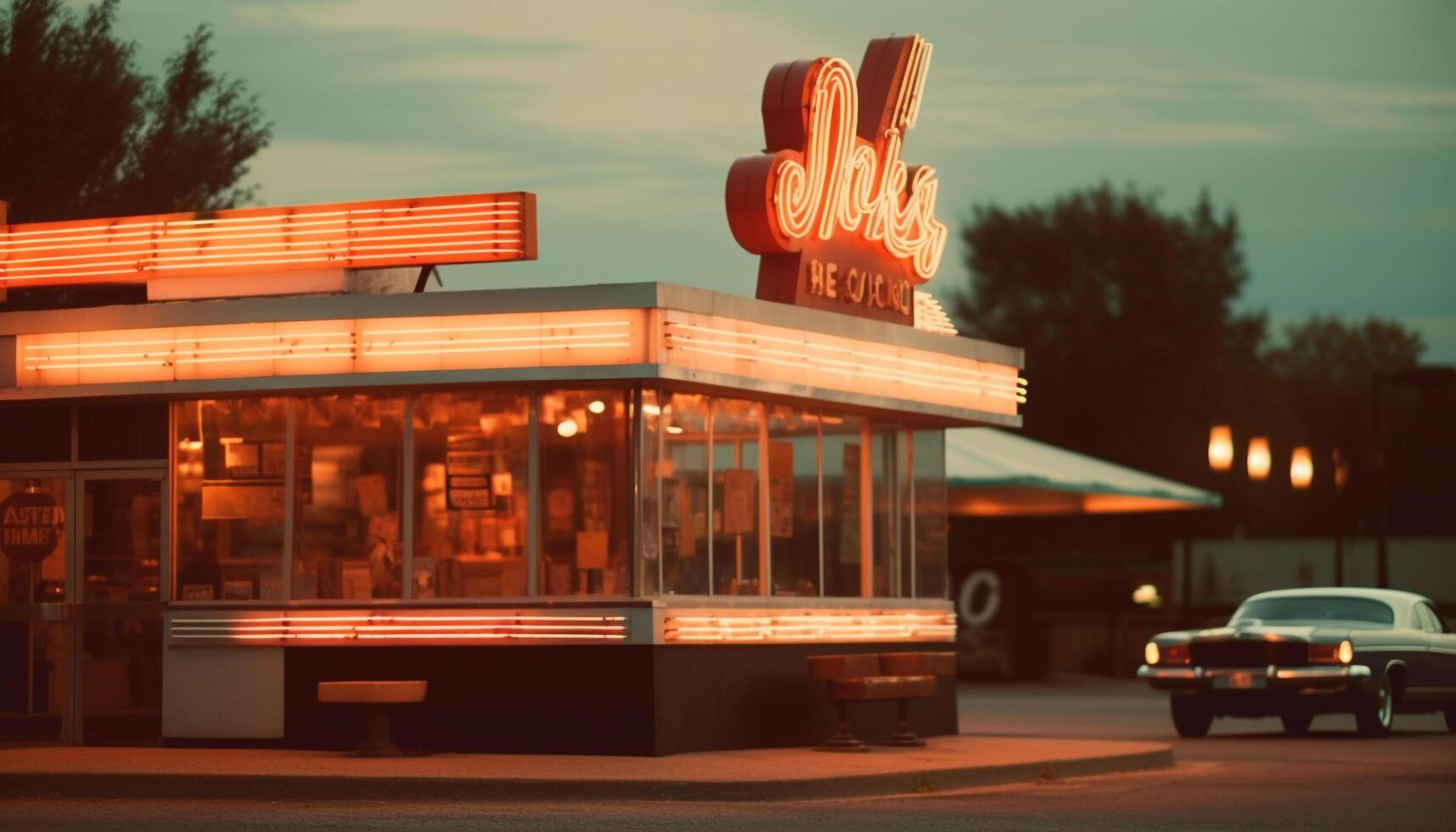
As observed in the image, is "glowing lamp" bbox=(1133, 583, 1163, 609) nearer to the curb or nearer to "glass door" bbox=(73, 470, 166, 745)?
"glass door" bbox=(73, 470, 166, 745)

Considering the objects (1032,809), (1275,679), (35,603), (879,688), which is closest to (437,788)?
(1032,809)

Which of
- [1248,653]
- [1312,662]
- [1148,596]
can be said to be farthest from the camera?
[1148,596]

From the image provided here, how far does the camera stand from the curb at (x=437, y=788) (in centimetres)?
1614

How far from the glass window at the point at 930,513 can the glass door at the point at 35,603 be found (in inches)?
329

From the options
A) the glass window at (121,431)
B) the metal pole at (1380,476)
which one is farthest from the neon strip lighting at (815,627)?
the metal pole at (1380,476)

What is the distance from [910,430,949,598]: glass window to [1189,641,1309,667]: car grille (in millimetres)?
2970

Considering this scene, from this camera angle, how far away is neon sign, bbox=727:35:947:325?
2055cm

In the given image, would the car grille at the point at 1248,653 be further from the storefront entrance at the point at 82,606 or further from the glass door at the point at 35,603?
the glass door at the point at 35,603

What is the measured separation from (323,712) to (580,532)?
289cm

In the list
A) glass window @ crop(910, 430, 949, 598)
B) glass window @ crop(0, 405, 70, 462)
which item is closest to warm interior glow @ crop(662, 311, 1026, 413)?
glass window @ crop(910, 430, 949, 598)

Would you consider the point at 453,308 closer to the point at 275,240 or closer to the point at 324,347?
the point at 324,347

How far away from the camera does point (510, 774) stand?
16.6 metres

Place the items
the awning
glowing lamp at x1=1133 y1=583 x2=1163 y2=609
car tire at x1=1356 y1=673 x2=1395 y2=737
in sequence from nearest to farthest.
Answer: car tire at x1=1356 y1=673 x2=1395 y2=737
the awning
glowing lamp at x1=1133 y1=583 x2=1163 y2=609

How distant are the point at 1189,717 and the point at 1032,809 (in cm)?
995
